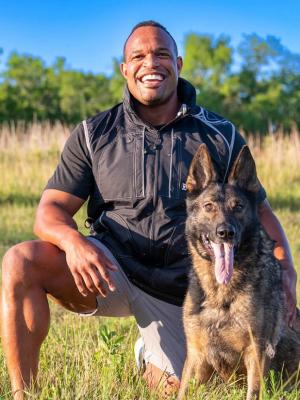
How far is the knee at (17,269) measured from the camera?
3008 millimetres

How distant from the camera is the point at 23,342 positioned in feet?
9.89

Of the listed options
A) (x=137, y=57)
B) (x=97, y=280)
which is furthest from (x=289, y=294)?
(x=137, y=57)

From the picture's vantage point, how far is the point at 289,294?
3312mm

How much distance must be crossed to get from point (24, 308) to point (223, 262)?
981mm

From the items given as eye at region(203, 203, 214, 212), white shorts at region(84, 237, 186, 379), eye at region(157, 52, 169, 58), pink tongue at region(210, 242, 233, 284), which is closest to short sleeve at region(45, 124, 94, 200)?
white shorts at region(84, 237, 186, 379)

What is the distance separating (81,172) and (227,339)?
123 centimetres

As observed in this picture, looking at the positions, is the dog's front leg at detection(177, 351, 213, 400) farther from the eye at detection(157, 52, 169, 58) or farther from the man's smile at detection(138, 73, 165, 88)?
the eye at detection(157, 52, 169, 58)

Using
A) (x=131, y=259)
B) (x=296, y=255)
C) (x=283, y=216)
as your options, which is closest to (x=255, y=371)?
(x=131, y=259)

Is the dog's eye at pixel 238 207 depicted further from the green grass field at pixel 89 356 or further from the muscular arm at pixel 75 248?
the green grass field at pixel 89 356

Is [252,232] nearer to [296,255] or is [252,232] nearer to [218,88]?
[296,255]

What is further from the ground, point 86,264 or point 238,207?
point 238,207

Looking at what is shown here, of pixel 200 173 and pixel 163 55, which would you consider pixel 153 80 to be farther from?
pixel 200 173

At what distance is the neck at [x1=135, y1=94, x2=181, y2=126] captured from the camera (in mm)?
3717

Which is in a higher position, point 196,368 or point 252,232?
point 252,232
